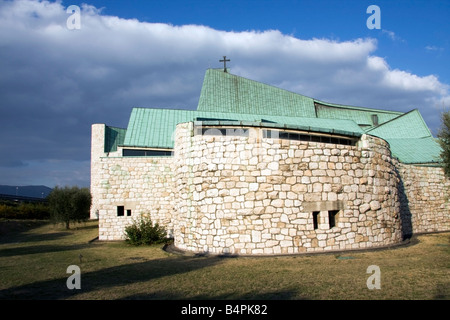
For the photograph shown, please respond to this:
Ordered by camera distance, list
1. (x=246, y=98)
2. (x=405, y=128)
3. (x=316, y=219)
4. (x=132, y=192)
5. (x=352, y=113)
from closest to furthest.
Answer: (x=316, y=219) → (x=132, y=192) → (x=246, y=98) → (x=405, y=128) → (x=352, y=113)

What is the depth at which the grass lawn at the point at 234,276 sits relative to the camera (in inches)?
265

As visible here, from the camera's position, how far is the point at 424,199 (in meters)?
18.6

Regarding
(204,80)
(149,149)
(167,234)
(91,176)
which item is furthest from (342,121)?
(91,176)

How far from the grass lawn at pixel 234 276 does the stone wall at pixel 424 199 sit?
208 inches

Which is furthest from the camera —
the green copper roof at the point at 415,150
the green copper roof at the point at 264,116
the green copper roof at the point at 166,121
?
the green copper roof at the point at 264,116

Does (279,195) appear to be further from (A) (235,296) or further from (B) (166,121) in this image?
(B) (166,121)

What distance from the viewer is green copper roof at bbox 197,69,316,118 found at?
28.6 m

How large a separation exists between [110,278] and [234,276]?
10.2 ft

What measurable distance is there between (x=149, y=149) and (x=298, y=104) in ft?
49.4

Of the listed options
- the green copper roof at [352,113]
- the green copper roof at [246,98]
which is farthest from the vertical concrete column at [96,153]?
the green copper roof at [352,113]

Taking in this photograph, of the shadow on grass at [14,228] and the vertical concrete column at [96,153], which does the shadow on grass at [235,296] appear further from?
the vertical concrete column at [96,153]
